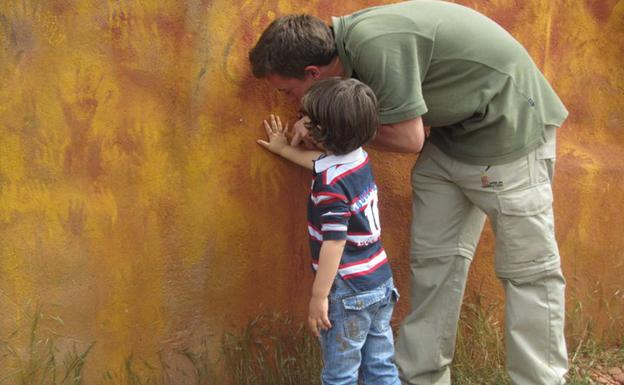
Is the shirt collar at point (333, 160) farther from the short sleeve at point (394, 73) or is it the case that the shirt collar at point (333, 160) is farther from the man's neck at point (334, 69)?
the man's neck at point (334, 69)

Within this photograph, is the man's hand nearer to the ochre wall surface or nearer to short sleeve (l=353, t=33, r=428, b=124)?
the ochre wall surface

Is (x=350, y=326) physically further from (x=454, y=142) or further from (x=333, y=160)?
(x=454, y=142)

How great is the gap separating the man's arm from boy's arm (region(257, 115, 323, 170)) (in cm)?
29

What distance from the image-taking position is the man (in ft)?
9.36

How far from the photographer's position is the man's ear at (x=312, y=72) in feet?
9.55

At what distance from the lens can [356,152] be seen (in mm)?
2762

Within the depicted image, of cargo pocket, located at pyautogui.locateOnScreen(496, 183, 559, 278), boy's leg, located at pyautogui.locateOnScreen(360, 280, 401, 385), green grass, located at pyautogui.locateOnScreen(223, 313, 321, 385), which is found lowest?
green grass, located at pyautogui.locateOnScreen(223, 313, 321, 385)

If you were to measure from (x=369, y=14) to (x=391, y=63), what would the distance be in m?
0.22

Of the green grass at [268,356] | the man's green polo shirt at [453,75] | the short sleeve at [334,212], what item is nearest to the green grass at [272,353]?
the green grass at [268,356]

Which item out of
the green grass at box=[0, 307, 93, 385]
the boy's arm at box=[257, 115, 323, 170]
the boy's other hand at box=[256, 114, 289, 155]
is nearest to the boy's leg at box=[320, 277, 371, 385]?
the boy's arm at box=[257, 115, 323, 170]

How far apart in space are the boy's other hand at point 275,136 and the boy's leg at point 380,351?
2.27ft

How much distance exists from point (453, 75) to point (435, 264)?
0.72 metres

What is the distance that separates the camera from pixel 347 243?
9.24 ft

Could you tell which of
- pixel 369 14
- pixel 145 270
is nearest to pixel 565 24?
pixel 369 14
